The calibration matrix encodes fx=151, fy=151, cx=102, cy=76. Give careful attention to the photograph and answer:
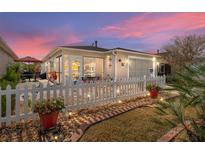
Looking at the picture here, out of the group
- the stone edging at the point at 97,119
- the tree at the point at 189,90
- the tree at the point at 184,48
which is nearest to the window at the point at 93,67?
the tree at the point at 184,48

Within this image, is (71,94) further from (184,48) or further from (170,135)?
(184,48)

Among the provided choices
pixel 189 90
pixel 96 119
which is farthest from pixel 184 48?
pixel 189 90

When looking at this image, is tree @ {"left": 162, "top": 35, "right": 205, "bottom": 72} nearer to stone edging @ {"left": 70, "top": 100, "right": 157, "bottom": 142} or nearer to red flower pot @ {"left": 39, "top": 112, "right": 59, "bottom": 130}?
stone edging @ {"left": 70, "top": 100, "right": 157, "bottom": 142}

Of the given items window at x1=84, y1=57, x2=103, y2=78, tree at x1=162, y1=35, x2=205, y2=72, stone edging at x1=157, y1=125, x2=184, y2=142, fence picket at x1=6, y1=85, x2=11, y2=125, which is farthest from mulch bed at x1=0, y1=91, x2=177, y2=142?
window at x1=84, y1=57, x2=103, y2=78

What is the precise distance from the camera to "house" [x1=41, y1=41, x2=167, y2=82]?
968 cm

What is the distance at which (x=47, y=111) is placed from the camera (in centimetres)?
333

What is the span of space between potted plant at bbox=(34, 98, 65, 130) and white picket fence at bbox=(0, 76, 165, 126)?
15.7 inches

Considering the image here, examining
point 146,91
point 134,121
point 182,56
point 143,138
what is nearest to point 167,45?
point 182,56

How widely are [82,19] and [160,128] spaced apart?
6.49 m

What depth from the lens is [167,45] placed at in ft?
38.7

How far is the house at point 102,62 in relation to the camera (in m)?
9.68

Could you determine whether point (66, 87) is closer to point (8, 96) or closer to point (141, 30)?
point (8, 96)

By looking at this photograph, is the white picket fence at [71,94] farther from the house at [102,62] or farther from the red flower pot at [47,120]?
the house at [102,62]
